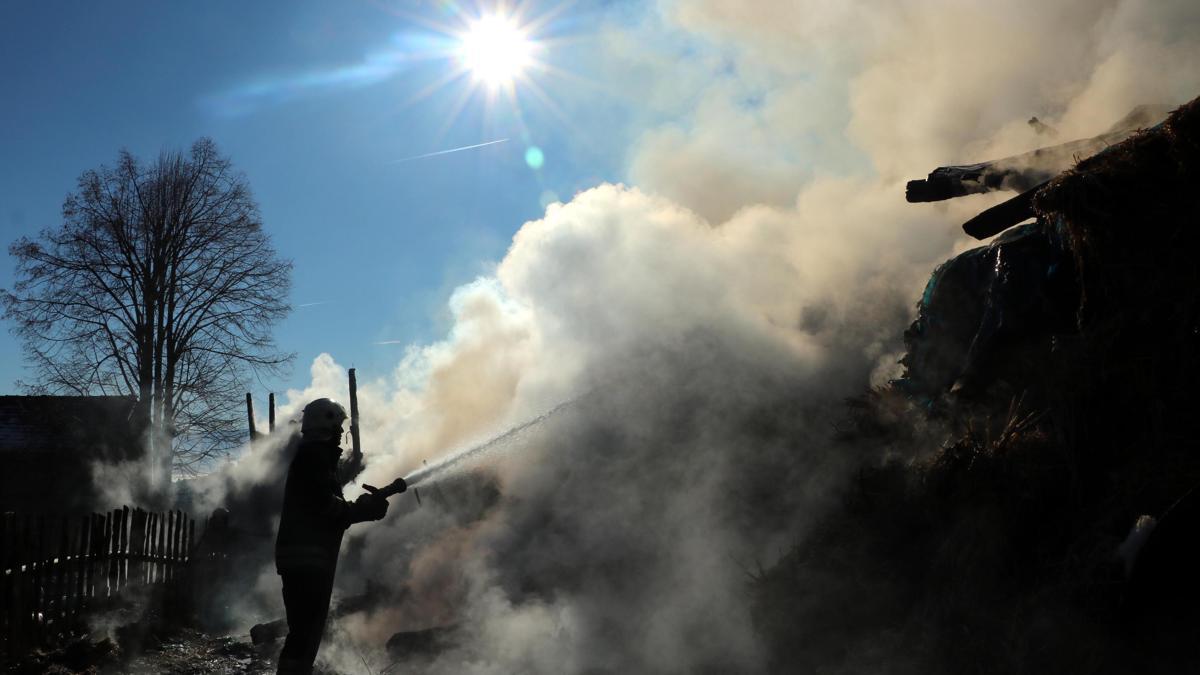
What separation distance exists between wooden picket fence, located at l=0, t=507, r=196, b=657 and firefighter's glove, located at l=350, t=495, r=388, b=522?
401cm

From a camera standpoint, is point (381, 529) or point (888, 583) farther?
point (381, 529)

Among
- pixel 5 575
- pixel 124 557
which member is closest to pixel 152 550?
pixel 124 557

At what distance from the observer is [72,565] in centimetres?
809

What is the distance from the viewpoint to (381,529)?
38.2ft

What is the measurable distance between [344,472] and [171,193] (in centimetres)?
882

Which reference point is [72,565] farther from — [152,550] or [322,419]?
[322,419]

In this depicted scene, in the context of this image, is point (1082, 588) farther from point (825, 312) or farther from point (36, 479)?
point (36, 479)

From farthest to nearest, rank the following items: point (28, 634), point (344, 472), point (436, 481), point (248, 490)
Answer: point (248, 490) < point (344, 472) < point (436, 481) < point (28, 634)

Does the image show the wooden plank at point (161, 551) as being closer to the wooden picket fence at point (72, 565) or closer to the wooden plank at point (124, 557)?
the wooden picket fence at point (72, 565)

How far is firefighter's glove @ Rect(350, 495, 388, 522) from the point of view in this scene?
4.97m

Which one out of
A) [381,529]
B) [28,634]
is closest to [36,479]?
[381,529]

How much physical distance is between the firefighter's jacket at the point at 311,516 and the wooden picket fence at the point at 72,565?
3.77 metres

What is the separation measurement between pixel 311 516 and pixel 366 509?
12.2 inches

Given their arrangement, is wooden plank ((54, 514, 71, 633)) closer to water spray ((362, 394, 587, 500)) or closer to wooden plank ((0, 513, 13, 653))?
wooden plank ((0, 513, 13, 653))
